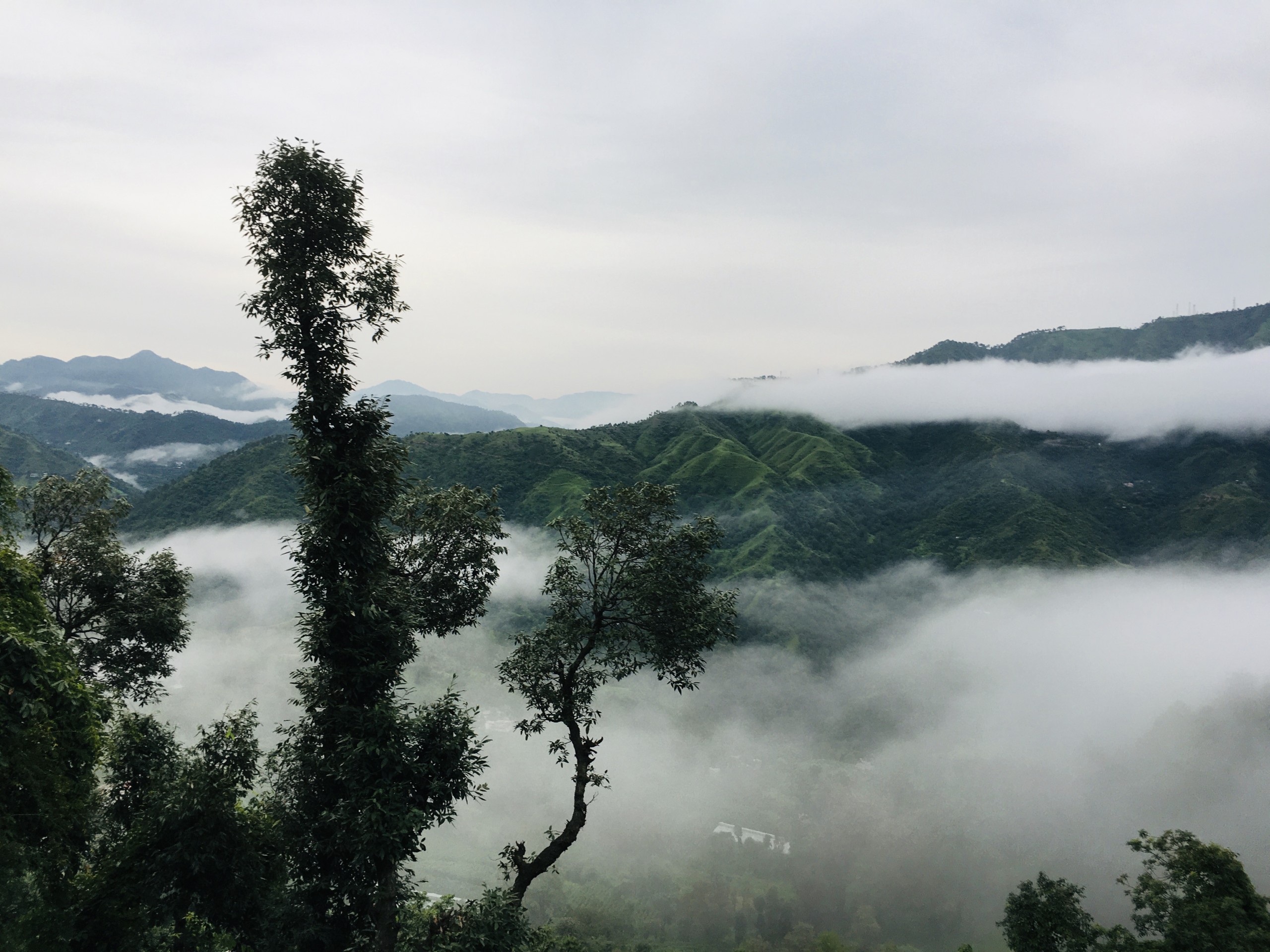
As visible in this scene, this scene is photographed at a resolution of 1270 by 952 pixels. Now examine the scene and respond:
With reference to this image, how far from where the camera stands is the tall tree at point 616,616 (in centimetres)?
2098

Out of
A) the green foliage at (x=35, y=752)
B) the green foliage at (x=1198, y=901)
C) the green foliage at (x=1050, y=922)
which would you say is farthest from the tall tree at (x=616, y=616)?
the green foliage at (x=1050, y=922)

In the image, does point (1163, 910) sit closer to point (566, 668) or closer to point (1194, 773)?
point (566, 668)

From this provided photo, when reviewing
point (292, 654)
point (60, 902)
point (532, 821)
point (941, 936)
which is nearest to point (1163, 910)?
point (60, 902)

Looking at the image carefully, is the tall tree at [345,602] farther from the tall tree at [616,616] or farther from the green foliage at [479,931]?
the tall tree at [616,616]

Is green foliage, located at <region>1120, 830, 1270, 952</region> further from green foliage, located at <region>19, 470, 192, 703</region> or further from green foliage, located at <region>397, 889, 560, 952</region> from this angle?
green foliage, located at <region>19, 470, 192, 703</region>

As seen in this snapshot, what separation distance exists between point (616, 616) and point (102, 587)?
16896 millimetres

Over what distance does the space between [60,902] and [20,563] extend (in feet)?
→ 26.0

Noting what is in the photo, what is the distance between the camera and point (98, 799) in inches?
707

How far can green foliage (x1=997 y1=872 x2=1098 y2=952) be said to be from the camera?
119 ft

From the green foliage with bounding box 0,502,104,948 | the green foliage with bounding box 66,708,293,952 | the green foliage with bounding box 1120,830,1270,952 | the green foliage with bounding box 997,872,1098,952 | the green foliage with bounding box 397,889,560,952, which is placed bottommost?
the green foliage with bounding box 997,872,1098,952

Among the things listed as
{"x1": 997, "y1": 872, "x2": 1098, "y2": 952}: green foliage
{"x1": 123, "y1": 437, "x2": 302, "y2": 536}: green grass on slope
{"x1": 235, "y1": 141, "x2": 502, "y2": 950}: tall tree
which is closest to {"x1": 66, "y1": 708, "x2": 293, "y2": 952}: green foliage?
{"x1": 235, "y1": 141, "x2": 502, "y2": 950}: tall tree

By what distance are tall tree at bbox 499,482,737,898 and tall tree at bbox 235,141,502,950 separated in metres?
3.73

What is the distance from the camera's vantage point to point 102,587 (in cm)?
2242

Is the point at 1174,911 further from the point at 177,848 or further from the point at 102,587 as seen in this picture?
the point at 102,587
